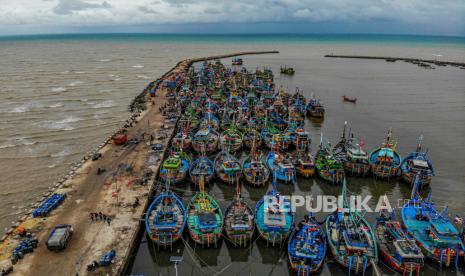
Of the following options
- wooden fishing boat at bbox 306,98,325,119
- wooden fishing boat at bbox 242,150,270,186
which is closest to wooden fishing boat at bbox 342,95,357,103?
wooden fishing boat at bbox 306,98,325,119

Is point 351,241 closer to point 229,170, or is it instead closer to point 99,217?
point 229,170

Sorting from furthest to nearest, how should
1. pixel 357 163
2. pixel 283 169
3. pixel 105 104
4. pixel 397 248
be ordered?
pixel 105 104
pixel 357 163
pixel 283 169
pixel 397 248

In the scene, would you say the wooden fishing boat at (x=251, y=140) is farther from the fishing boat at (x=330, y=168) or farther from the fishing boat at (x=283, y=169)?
the fishing boat at (x=330, y=168)

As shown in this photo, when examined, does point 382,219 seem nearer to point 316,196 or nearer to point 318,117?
point 316,196

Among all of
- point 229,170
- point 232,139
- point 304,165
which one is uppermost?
point 232,139

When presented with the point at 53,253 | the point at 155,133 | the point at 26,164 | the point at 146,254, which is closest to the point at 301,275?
the point at 146,254

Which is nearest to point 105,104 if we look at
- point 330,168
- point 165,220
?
point 165,220
